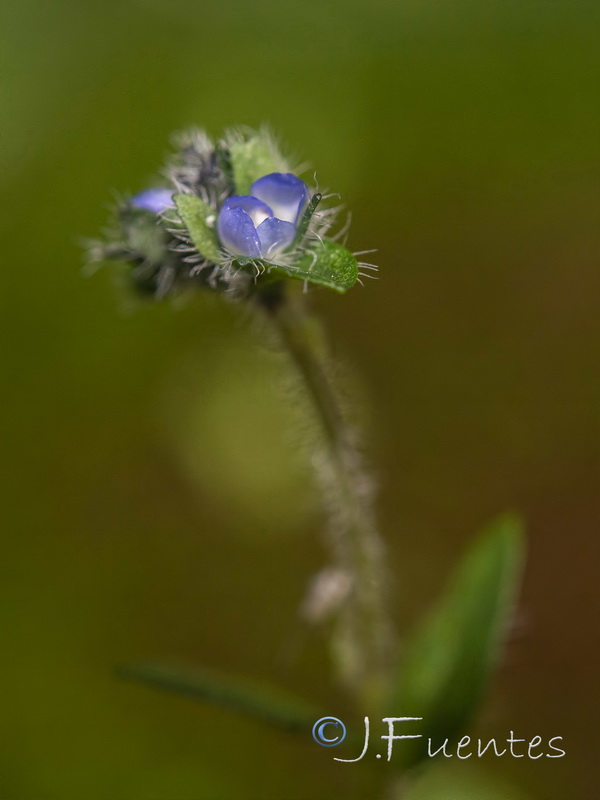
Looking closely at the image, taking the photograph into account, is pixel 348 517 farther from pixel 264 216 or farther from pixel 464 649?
pixel 264 216

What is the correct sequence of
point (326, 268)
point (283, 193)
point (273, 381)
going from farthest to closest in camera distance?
point (273, 381) < point (283, 193) < point (326, 268)

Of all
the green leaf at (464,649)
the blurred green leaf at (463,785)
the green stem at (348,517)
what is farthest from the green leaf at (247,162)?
the blurred green leaf at (463,785)

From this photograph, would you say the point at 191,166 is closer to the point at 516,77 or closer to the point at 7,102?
the point at 7,102

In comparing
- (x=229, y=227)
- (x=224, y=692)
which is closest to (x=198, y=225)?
(x=229, y=227)

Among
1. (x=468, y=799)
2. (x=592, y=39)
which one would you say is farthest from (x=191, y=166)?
(x=592, y=39)

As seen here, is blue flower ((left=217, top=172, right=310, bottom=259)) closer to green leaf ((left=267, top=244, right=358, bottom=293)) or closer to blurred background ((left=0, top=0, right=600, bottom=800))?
green leaf ((left=267, top=244, right=358, bottom=293))
